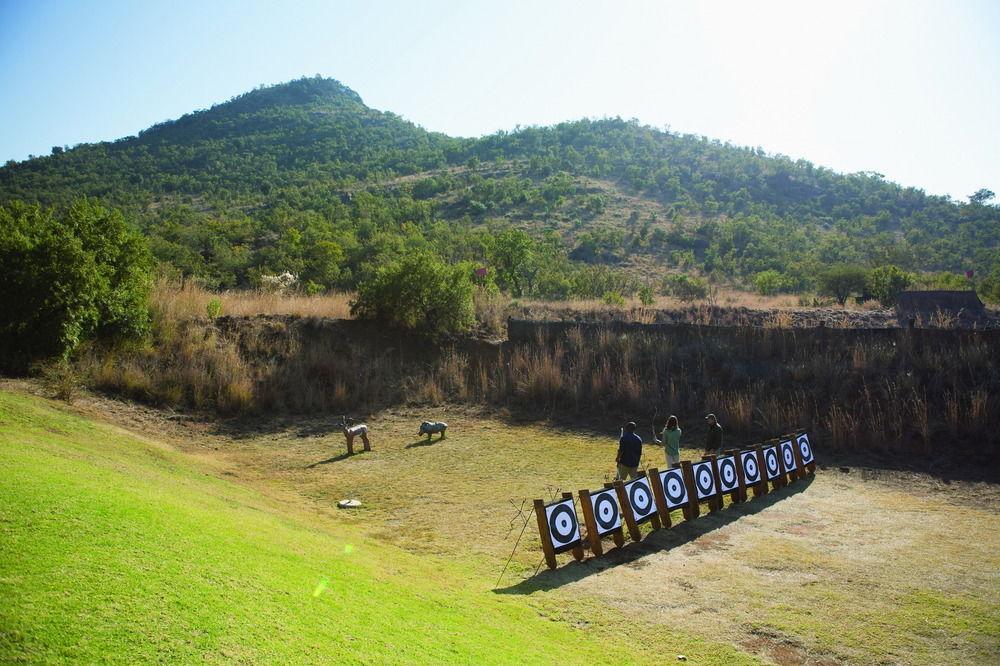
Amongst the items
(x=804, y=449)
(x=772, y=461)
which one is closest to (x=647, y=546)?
(x=772, y=461)

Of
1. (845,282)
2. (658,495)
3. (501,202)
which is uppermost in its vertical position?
(501,202)

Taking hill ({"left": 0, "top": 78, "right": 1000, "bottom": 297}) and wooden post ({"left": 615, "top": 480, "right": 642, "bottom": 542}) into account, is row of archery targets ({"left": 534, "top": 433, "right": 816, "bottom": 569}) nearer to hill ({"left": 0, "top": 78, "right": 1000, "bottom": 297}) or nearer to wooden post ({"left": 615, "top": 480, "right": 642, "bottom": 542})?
wooden post ({"left": 615, "top": 480, "right": 642, "bottom": 542})

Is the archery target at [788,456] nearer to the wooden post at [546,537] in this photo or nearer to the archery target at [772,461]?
the archery target at [772,461]

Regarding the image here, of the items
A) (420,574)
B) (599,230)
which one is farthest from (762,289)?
(420,574)

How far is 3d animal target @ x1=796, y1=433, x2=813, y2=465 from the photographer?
47.6ft

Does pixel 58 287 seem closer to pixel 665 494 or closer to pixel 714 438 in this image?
pixel 665 494

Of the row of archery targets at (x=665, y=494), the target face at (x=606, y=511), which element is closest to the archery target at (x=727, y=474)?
the row of archery targets at (x=665, y=494)

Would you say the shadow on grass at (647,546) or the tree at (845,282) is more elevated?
the tree at (845,282)

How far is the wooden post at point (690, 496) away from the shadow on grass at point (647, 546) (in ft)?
0.38

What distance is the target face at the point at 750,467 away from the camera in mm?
12650

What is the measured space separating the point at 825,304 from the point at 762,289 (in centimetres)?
847

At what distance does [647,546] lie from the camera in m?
10.1

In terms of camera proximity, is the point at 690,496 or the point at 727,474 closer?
the point at 690,496

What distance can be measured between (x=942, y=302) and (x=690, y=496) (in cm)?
2234
